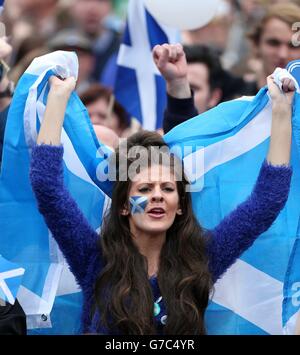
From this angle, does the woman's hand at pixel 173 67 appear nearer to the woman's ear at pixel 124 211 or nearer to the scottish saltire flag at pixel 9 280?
the woman's ear at pixel 124 211

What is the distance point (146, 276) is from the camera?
173 inches

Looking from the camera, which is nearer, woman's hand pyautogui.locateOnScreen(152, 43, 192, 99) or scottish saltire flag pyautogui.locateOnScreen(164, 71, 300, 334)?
scottish saltire flag pyautogui.locateOnScreen(164, 71, 300, 334)

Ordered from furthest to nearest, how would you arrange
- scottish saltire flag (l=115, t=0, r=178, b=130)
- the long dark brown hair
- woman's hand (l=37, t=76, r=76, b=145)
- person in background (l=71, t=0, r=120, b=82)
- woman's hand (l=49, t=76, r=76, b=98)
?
person in background (l=71, t=0, r=120, b=82)
scottish saltire flag (l=115, t=0, r=178, b=130)
woman's hand (l=49, t=76, r=76, b=98)
woman's hand (l=37, t=76, r=76, b=145)
the long dark brown hair

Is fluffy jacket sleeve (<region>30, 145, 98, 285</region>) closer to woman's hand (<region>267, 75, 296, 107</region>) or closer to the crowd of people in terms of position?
the crowd of people

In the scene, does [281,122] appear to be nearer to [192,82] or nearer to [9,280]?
[9,280]

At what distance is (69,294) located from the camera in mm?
4672

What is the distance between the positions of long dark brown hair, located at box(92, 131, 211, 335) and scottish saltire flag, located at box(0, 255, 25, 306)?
0.30 m

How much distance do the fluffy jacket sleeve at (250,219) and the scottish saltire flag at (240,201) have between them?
232 millimetres

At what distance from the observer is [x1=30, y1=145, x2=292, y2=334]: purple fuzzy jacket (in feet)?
14.2

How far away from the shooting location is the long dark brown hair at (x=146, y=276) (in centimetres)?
427

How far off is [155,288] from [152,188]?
376 millimetres

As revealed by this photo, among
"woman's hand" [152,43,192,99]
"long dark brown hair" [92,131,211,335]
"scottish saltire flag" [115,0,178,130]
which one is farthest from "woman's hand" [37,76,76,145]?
"scottish saltire flag" [115,0,178,130]

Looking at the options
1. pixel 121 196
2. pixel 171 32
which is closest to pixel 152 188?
pixel 121 196

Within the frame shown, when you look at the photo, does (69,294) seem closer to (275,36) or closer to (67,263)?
(67,263)
